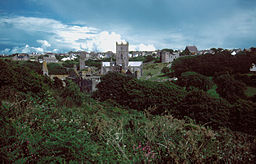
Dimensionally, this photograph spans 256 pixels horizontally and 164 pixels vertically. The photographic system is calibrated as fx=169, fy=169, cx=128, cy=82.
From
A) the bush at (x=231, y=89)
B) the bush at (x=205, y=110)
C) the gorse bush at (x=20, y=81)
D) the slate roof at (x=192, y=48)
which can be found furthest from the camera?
the slate roof at (x=192, y=48)

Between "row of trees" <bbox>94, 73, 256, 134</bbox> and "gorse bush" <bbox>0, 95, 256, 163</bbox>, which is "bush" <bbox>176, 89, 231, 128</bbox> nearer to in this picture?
"row of trees" <bbox>94, 73, 256, 134</bbox>

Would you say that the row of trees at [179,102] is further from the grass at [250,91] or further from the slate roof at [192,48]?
the slate roof at [192,48]

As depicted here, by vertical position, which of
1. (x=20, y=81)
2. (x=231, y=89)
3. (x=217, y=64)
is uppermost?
(x=217, y=64)

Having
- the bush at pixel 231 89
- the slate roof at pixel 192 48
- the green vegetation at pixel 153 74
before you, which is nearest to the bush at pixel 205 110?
the bush at pixel 231 89

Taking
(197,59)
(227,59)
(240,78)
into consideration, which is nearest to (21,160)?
(240,78)

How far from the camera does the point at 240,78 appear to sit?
39562mm

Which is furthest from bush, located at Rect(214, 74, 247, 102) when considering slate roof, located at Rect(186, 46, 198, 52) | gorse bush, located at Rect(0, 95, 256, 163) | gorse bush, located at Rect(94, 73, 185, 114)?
slate roof, located at Rect(186, 46, 198, 52)

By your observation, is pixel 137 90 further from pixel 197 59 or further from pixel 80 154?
pixel 197 59

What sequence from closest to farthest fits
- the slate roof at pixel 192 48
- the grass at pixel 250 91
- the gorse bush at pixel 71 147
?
the gorse bush at pixel 71 147, the grass at pixel 250 91, the slate roof at pixel 192 48

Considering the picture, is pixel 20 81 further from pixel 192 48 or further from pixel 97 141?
pixel 192 48

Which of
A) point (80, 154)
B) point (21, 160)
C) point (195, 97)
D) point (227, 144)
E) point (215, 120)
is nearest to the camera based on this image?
point (21, 160)

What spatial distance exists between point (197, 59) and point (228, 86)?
72.6 feet

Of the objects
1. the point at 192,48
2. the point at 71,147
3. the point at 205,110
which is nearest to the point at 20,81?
the point at 71,147

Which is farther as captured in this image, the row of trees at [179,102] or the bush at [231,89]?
the bush at [231,89]
